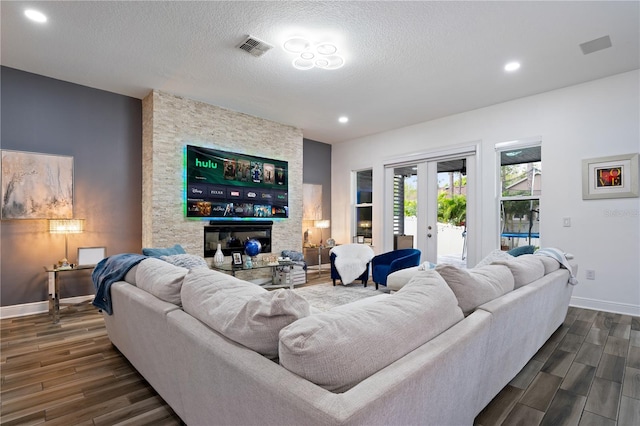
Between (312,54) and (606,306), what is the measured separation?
4.62 meters

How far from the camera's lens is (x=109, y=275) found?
8.09 feet

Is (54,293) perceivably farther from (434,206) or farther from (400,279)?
(434,206)

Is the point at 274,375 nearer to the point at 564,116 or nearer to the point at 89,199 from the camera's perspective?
the point at 89,199

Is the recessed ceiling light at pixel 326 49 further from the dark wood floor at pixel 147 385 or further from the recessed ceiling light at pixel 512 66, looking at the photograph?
the dark wood floor at pixel 147 385

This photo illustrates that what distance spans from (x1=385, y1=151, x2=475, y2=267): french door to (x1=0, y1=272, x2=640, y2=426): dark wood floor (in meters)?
2.48

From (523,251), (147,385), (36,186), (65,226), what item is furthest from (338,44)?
(36,186)

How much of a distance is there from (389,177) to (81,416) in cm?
575

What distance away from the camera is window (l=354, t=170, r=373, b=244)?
274 inches

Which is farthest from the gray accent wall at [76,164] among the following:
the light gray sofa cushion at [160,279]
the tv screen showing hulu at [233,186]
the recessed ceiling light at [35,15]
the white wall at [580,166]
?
the white wall at [580,166]

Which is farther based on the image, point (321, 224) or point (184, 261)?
point (321, 224)

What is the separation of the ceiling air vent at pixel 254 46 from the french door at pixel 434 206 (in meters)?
3.59

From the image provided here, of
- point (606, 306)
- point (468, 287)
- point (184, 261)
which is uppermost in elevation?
point (468, 287)

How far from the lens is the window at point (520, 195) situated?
4.61 meters

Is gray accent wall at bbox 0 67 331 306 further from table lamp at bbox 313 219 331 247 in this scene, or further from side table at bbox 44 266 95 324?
table lamp at bbox 313 219 331 247
